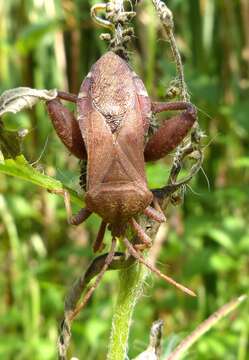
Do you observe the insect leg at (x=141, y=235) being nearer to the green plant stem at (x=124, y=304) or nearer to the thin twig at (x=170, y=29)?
the green plant stem at (x=124, y=304)

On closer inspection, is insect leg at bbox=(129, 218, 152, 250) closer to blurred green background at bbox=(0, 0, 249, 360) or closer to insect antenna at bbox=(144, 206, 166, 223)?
insect antenna at bbox=(144, 206, 166, 223)

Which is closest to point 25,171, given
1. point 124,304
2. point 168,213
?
point 124,304

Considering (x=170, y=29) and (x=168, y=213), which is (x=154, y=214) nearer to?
(x=170, y=29)

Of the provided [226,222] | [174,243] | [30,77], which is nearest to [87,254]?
[174,243]

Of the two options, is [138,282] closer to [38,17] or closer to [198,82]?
[198,82]

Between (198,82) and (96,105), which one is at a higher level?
(96,105)

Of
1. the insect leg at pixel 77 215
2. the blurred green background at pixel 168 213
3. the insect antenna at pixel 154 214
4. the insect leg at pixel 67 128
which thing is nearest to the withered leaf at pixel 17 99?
the insect leg at pixel 67 128
